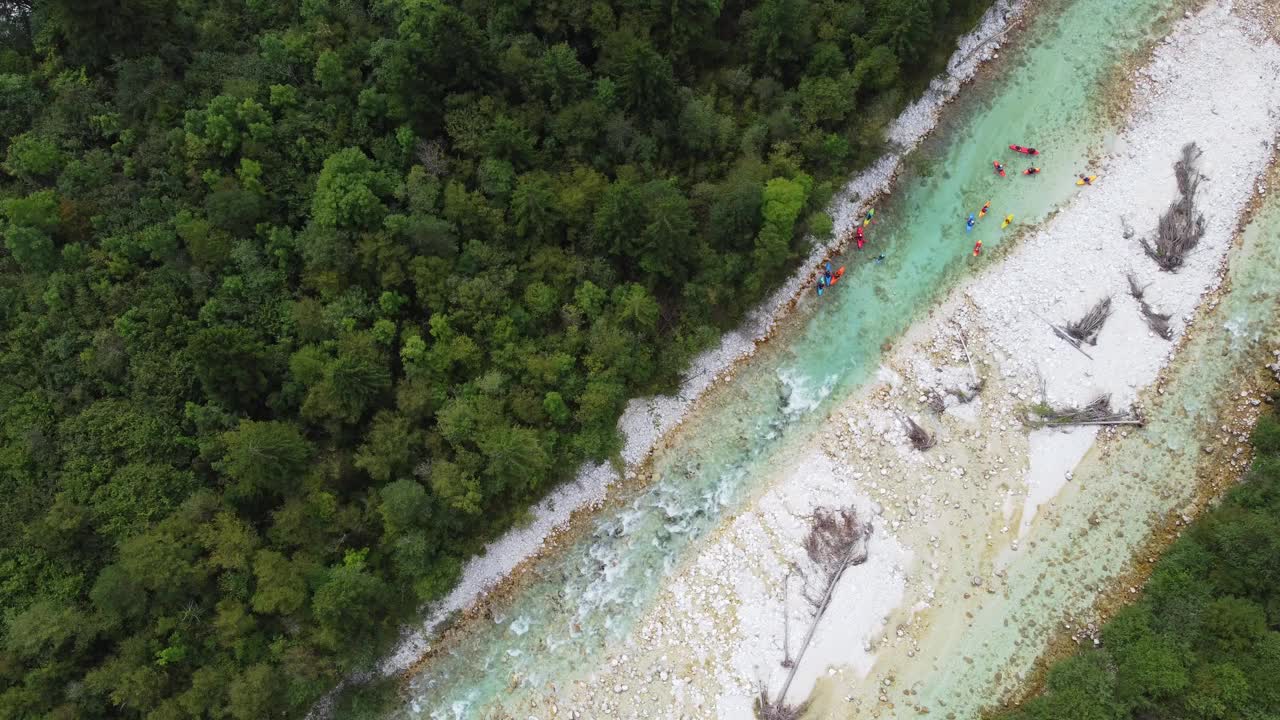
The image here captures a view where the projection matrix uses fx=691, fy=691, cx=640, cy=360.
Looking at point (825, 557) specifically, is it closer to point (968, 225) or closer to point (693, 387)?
point (693, 387)

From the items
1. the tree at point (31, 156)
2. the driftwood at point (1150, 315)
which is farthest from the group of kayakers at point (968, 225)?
the tree at point (31, 156)

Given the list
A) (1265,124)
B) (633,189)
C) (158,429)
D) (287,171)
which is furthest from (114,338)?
(1265,124)

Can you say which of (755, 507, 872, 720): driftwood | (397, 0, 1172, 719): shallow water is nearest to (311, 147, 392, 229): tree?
(397, 0, 1172, 719): shallow water

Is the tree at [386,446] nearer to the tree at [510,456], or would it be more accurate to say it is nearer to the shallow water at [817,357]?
the tree at [510,456]

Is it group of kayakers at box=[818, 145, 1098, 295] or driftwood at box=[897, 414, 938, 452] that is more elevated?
group of kayakers at box=[818, 145, 1098, 295]

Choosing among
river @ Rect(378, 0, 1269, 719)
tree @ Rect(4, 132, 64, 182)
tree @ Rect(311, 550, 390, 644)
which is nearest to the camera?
tree @ Rect(311, 550, 390, 644)

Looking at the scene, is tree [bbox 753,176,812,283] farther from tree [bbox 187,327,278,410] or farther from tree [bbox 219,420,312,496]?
tree [bbox 187,327,278,410]
